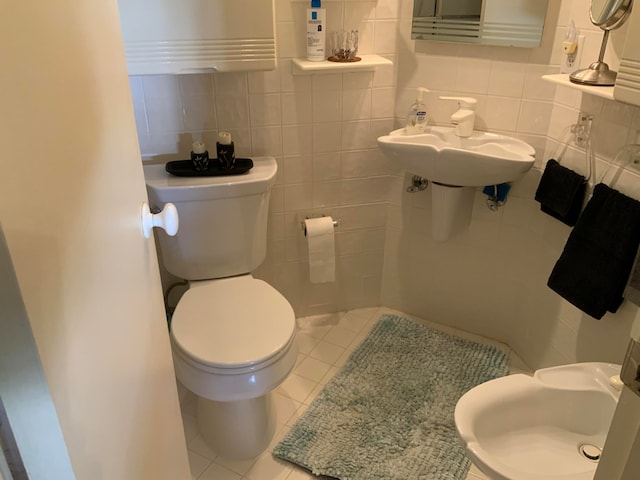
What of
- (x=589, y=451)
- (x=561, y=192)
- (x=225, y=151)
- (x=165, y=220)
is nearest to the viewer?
(x=165, y=220)

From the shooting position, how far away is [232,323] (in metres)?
1.66

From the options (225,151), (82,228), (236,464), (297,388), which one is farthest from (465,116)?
(82,228)

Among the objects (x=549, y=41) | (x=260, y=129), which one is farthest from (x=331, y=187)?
(x=549, y=41)

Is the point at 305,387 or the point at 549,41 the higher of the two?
the point at 549,41

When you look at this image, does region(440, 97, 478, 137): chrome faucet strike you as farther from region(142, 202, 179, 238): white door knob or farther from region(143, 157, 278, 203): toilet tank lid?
region(142, 202, 179, 238): white door knob

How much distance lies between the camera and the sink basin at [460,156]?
5.83 feet

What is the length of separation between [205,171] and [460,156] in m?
0.87

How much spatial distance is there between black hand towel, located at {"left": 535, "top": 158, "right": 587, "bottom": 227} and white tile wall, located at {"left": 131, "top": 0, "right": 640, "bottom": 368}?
0.19 ft

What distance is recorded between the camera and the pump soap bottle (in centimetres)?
187

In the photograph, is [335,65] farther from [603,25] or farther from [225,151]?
[603,25]

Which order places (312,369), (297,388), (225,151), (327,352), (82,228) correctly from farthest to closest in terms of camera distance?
(327,352)
(312,369)
(297,388)
(225,151)
(82,228)

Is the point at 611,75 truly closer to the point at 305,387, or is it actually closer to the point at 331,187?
the point at 331,187

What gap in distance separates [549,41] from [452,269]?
98 cm

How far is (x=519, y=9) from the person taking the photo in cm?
181
